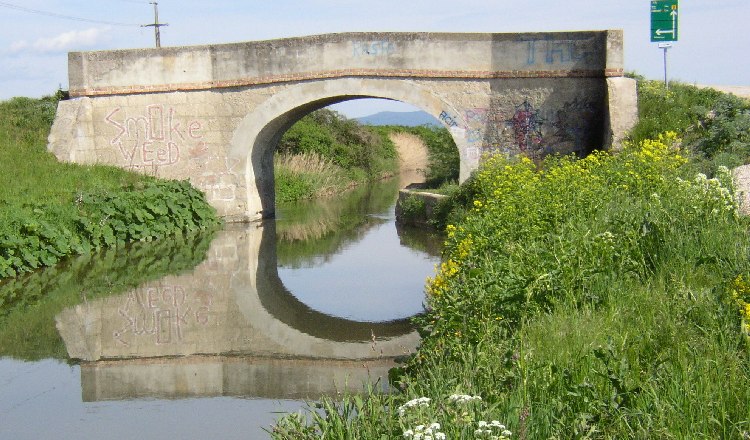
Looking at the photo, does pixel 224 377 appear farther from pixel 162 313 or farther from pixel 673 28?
pixel 673 28

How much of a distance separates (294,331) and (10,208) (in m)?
5.84

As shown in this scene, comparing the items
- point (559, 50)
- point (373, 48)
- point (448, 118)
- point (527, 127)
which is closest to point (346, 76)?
point (373, 48)

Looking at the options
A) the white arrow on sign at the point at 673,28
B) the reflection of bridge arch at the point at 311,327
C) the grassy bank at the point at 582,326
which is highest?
A: the white arrow on sign at the point at 673,28

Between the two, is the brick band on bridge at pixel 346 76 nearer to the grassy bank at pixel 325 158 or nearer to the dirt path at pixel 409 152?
the grassy bank at pixel 325 158

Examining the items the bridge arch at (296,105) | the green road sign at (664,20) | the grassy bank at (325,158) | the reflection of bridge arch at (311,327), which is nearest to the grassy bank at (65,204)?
the bridge arch at (296,105)

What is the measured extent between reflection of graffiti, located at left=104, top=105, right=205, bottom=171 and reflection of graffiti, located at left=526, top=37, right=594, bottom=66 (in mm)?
6179

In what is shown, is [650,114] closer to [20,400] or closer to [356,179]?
[20,400]

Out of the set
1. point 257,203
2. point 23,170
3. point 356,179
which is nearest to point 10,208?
point 23,170

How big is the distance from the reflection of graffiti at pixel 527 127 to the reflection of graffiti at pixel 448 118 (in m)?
0.96

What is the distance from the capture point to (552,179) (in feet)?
28.9

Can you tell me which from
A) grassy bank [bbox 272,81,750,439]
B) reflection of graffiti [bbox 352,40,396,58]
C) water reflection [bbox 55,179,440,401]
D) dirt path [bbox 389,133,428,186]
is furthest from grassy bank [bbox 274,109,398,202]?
grassy bank [bbox 272,81,750,439]

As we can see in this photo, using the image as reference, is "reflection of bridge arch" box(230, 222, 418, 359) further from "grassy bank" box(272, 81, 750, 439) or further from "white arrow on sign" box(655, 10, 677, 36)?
"white arrow on sign" box(655, 10, 677, 36)

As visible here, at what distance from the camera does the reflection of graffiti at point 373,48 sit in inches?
622

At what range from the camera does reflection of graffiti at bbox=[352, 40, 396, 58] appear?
15797 mm
